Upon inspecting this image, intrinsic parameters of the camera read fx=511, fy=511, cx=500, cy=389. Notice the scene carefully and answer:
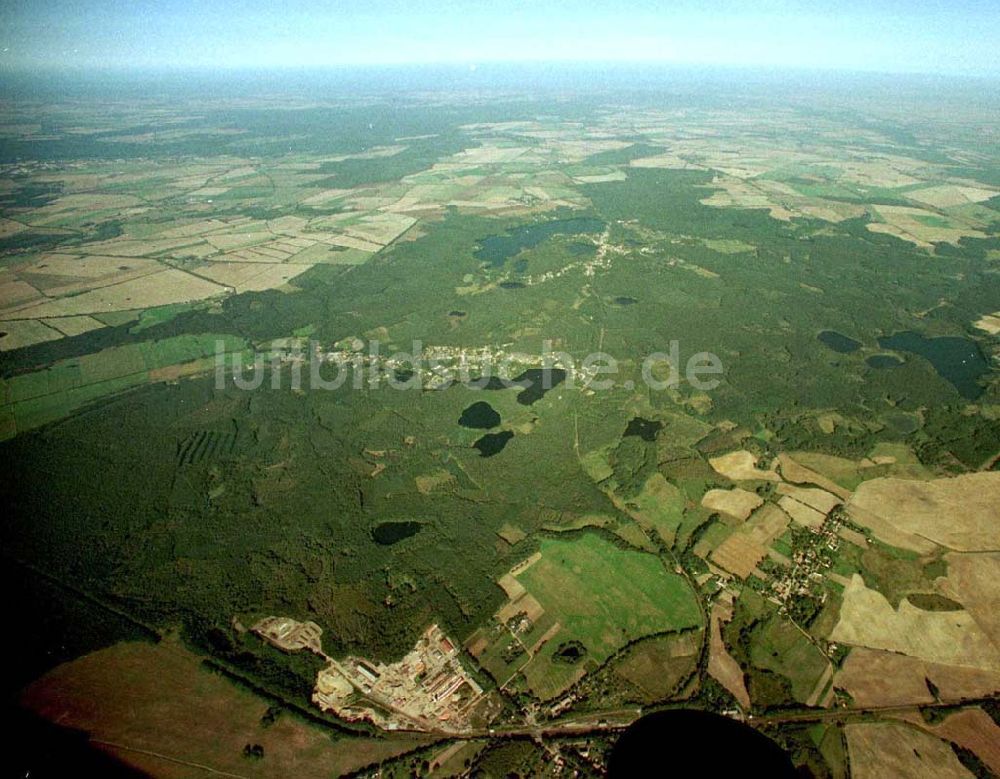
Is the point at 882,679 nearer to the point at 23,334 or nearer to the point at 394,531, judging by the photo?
the point at 394,531

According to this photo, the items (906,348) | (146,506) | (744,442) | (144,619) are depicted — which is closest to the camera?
(144,619)

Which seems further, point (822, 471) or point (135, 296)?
point (135, 296)

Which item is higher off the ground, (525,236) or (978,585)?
(525,236)

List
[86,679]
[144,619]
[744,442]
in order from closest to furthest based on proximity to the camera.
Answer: [86,679] < [144,619] < [744,442]

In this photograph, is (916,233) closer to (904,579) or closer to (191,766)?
(904,579)

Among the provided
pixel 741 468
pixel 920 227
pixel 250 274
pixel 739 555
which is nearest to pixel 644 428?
pixel 741 468

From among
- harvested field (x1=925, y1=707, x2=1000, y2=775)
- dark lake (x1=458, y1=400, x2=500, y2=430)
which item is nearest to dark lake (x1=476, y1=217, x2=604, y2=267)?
dark lake (x1=458, y1=400, x2=500, y2=430)

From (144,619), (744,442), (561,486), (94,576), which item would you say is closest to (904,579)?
(744,442)
